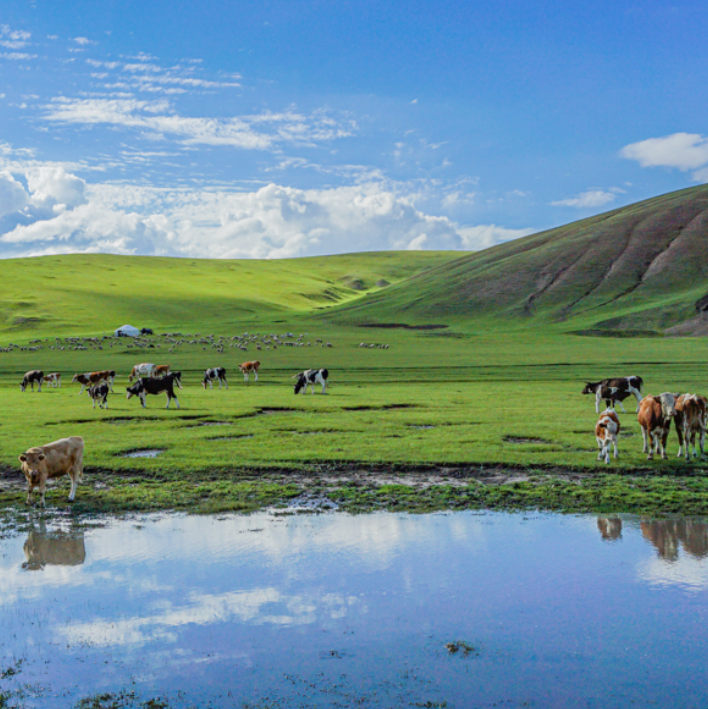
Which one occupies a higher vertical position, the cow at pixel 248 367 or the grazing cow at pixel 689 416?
the cow at pixel 248 367

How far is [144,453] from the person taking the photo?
69.4 ft

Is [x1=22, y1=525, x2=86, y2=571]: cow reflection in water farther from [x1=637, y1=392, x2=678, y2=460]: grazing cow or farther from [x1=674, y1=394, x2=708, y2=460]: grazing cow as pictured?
[x1=674, y1=394, x2=708, y2=460]: grazing cow

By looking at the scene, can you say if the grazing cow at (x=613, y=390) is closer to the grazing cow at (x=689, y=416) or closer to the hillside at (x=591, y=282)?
the grazing cow at (x=689, y=416)

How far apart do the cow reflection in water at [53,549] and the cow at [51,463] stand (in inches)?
76.7

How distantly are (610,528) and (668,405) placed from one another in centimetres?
739

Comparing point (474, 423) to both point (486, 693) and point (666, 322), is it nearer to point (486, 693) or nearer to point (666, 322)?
point (486, 693)

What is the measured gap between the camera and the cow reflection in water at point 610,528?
12689 mm

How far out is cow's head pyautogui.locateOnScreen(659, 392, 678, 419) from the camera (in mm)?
18984

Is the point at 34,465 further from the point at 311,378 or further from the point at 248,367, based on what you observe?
the point at 248,367

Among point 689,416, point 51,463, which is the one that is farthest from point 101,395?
point 689,416

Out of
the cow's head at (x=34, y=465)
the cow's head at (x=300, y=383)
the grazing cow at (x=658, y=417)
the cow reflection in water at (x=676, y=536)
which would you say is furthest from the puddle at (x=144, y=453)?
the cow's head at (x=300, y=383)

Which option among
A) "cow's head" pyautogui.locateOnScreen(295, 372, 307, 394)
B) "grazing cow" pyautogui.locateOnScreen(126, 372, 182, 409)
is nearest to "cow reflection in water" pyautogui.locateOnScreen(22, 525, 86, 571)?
"grazing cow" pyautogui.locateOnScreen(126, 372, 182, 409)

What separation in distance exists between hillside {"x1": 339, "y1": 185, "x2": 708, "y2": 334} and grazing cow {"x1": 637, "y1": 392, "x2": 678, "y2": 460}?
355 feet

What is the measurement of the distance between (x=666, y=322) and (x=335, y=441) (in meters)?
115
